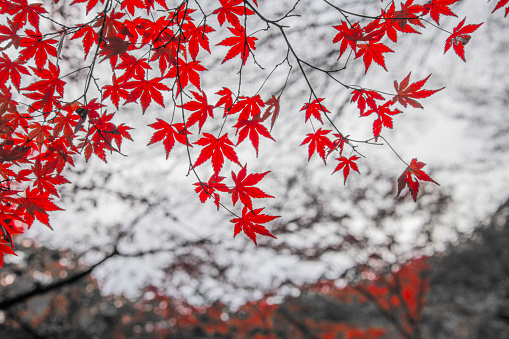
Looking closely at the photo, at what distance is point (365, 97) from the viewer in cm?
160

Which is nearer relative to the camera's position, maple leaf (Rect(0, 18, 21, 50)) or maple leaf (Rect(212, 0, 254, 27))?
maple leaf (Rect(0, 18, 21, 50))

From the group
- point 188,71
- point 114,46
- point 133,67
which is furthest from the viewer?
point 188,71

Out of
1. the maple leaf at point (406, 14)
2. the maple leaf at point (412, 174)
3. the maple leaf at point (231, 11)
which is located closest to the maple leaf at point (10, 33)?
the maple leaf at point (231, 11)

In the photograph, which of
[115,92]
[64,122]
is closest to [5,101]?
[64,122]

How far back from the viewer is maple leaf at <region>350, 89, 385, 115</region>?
1535mm

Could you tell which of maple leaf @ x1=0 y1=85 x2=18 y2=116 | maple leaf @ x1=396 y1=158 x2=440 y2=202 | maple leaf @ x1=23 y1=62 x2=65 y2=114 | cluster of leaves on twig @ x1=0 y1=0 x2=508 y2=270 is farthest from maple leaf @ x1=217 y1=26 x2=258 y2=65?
maple leaf @ x1=0 y1=85 x2=18 y2=116

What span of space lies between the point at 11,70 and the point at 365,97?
5.55 ft

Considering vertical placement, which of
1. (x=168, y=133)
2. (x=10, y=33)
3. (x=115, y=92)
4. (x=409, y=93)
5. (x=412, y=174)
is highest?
(x=10, y=33)

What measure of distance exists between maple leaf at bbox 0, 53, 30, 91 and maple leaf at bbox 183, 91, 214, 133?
0.76 meters

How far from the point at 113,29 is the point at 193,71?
401mm

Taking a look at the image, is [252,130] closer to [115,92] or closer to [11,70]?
[115,92]

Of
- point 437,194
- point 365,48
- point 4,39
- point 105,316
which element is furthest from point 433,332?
point 4,39

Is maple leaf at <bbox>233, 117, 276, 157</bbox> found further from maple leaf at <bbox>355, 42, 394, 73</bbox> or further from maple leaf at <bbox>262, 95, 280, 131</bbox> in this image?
maple leaf at <bbox>355, 42, 394, 73</bbox>

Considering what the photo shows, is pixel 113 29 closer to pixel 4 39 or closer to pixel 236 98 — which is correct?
pixel 4 39
